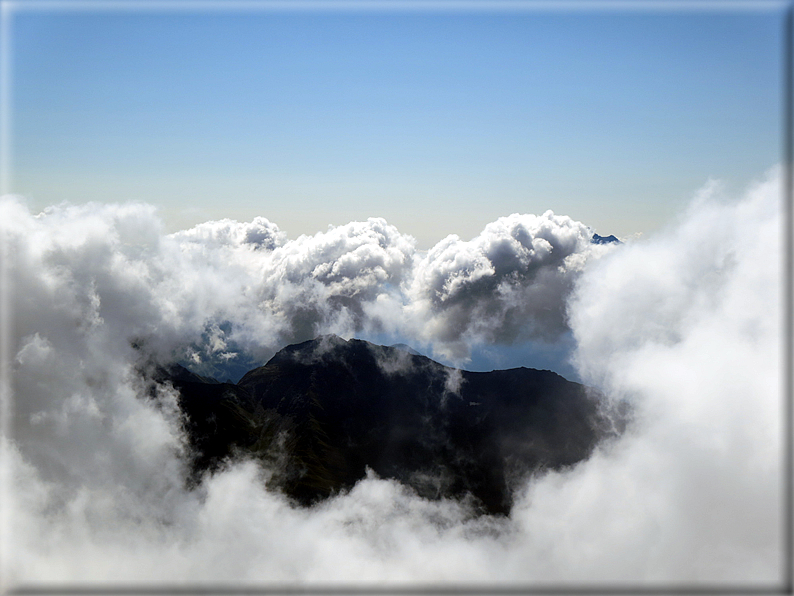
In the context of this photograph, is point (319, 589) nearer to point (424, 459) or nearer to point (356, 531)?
point (356, 531)

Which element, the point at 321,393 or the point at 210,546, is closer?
the point at 210,546

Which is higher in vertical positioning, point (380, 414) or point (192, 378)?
point (192, 378)

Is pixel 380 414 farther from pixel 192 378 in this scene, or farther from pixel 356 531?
pixel 192 378

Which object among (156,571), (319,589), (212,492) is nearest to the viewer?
(319,589)

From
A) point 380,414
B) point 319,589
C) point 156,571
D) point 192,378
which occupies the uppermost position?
point 319,589

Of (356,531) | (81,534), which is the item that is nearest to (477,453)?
(356,531)

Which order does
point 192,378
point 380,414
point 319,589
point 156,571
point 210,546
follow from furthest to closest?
1. point 192,378
2. point 380,414
3. point 210,546
4. point 156,571
5. point 319,589

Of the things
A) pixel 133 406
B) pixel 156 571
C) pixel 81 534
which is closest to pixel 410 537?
pixel 156 571
